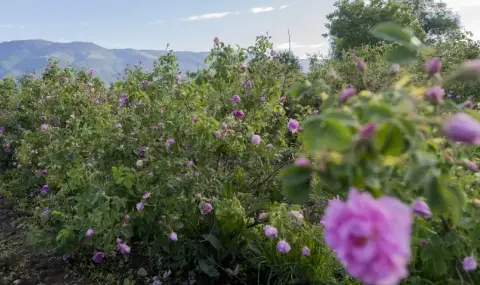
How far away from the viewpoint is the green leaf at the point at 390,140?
0.67m

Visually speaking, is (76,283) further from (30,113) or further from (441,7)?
(441,7)

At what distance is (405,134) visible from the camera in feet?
2.26

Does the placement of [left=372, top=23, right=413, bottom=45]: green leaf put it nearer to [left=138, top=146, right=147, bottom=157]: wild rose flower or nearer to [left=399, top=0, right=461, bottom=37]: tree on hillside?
[left=138, top=146, right=147, bottom=157]: wild rose flower

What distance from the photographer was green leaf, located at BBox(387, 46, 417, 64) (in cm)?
94

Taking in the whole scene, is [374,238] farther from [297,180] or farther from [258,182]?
[258,182]

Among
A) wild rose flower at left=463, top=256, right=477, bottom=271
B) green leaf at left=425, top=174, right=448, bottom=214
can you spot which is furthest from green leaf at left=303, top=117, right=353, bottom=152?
wild rose flower at left=463, top=256, right=477, bottom=271

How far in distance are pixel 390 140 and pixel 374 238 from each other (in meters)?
0.19

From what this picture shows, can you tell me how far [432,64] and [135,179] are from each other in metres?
1.86

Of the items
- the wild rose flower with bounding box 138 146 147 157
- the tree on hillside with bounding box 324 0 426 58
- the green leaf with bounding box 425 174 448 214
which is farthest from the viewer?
the tree on hillside with bounding box 324 0 426 58

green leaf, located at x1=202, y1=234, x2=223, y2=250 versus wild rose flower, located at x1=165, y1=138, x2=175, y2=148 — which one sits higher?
wild rose flower, located at x1=165, y1=138, x2=175, y2=148

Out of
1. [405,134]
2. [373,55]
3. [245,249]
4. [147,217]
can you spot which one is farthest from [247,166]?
[373,55]

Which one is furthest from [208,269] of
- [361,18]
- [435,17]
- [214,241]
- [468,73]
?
[435,17]

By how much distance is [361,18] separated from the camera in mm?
23344

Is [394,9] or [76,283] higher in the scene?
[394,9]
